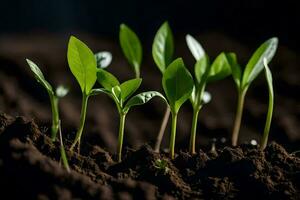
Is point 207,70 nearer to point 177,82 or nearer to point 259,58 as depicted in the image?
point 259,58

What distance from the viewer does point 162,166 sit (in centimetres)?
135

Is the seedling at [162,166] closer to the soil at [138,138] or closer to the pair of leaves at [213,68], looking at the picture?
the soil at [138,138]

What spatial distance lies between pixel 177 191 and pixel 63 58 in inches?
77.7

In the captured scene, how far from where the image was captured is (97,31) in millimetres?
3850

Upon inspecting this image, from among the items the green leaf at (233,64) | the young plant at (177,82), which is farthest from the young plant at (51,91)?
the green leaf at (233,64)

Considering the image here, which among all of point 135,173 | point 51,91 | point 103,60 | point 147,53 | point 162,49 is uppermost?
point 147,53

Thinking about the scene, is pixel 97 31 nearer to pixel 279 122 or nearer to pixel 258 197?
pixel 279 122

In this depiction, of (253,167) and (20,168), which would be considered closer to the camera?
(20,168)

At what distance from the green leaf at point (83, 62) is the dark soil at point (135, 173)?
15cm

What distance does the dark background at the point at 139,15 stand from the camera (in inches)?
144

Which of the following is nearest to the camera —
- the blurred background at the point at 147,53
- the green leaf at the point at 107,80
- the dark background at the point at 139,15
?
the green leaf at the point at 107,80

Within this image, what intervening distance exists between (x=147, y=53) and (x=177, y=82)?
6.41ft

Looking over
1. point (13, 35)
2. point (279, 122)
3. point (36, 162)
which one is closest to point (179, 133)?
point (279, 122)

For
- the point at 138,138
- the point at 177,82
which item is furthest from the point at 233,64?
the point at 138,138
